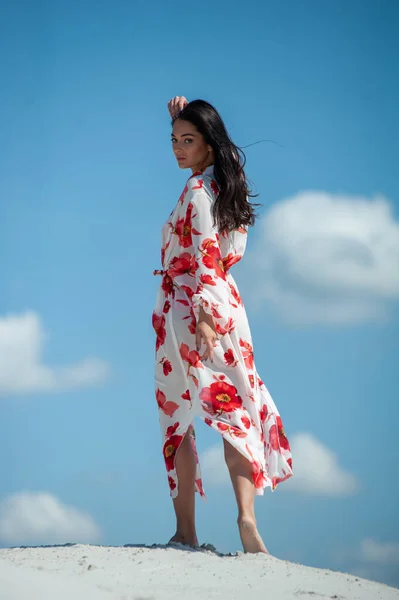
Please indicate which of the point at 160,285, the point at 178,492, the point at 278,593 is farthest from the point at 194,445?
the point at 278,593

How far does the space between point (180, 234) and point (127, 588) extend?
165 cm

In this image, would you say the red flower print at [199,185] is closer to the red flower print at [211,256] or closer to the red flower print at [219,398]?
the red flower print at [211,256]

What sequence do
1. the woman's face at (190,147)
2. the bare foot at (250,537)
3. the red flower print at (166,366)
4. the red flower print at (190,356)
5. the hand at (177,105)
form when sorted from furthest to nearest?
the hand at (177,105), the woman's face at (190,147), the red flower print at (166,366), the red flower print at (190,356), the bare foot at (250,537)

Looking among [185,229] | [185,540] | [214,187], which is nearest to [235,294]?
[185,229]

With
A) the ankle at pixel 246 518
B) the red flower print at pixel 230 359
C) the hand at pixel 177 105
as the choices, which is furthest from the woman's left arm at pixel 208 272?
the ankle at pixel 246 518

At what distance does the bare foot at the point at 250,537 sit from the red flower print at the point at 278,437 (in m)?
0.41

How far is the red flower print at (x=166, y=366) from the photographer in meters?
3.78

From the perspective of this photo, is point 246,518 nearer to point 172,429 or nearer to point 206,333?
point 172,429

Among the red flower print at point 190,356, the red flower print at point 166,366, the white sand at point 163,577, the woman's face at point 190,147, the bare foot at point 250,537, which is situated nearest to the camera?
the white sand at point 163,577

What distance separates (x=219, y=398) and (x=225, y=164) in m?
1.13

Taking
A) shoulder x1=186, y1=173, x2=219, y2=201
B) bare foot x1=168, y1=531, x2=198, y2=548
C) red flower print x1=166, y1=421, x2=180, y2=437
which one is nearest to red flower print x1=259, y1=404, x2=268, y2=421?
red flower print x1=166, y1=421, x2=180, y2=437

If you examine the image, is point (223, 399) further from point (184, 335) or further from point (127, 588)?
point (127, 588)

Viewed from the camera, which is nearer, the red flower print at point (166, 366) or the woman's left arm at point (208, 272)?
the woman's left arm at point (208, 272)

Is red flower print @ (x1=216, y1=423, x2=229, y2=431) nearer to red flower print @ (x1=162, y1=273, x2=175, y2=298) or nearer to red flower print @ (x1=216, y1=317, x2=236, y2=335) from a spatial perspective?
red flower print @ (x1=216, y1=317, x2=236, y2=335)
